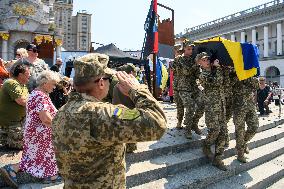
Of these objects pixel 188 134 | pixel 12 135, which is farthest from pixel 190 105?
pixel 12 135

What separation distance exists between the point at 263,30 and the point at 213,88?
55.0m

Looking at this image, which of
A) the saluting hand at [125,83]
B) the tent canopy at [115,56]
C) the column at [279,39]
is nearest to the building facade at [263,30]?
the column at [279,39]

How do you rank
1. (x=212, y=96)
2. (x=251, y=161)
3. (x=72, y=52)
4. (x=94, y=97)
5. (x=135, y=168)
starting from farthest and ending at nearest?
1. (x=72, y=52)
2. (x=251, y=161)
3. (x=212, y=96)
4. (x=135, y=168)
5. (x=94, y=97)

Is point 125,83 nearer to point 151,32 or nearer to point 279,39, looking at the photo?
point 151,32

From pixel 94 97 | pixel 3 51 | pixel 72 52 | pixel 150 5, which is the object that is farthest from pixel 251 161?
pixel 3 51

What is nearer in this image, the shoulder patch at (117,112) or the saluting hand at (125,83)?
the shoulder patch at (117,112)

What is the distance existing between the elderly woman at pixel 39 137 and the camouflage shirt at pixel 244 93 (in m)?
3.54

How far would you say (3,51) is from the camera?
28.0 meters

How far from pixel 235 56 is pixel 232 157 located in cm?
205

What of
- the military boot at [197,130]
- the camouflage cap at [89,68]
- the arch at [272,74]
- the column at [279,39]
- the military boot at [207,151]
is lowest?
the military boot at [207,151]

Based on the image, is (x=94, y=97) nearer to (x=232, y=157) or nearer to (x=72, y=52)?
(x=232, y=157)

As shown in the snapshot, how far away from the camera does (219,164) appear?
18.1ft

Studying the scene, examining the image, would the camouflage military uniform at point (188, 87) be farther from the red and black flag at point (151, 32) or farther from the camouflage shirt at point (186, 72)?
the red and black flag at point (151, 32)

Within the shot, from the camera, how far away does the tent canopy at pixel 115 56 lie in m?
11.0
